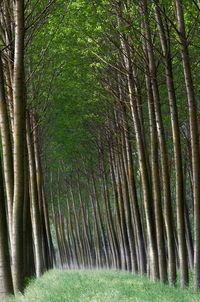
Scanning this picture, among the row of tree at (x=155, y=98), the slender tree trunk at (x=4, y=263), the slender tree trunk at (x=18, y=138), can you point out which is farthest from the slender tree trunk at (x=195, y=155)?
the slender tree trunk at (x=4, y=263)

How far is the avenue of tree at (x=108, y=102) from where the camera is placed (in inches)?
445

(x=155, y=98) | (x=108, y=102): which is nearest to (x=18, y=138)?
(x=155, y=98)

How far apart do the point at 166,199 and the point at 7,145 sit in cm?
428

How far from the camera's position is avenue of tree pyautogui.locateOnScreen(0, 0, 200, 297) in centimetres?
1130

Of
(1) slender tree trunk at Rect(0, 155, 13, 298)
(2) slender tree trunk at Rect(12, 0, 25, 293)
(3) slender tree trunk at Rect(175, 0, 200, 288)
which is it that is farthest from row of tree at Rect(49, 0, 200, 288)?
(1) slender tree trunk at Rect(0, 155, 13, 298)

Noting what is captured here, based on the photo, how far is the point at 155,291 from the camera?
874 cm

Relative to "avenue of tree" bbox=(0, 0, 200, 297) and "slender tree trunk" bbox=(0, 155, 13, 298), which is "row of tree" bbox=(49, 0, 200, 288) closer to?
"avenue of tree" bbox=(0, 0, 200, 297)

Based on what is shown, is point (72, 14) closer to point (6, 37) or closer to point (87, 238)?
point (6, 37)

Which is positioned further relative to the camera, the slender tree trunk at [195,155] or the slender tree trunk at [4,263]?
the slender tree trunk at [195,155]

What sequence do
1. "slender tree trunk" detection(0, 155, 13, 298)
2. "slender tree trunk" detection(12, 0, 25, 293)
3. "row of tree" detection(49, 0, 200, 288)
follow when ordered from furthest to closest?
"row of tree" detection(49, 0, 200, 288)
"slender tree trunk" detection(12, 0, 25, 293)
"slender tree trunk" detection(0, 155, 13, 298)

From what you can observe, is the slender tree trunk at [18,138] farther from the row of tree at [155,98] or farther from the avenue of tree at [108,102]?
the row of tree at [155,98]

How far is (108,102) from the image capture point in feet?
69.8

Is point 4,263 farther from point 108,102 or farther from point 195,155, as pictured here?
point 108,102

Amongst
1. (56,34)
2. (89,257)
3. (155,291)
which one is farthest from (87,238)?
(155,291)
